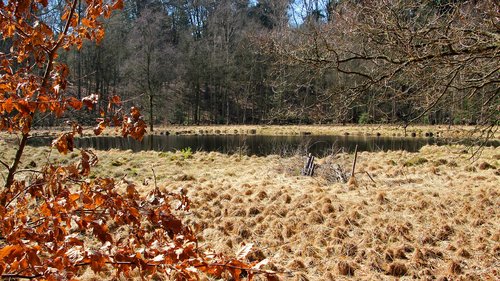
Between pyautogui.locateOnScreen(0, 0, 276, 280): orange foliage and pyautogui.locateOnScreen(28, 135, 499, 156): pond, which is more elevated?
pyautogui.locateOnScreen(0, 0, 276, 280): orange foliage

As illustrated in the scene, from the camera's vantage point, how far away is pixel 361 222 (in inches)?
231

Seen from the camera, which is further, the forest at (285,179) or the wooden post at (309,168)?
the wooden post at (309,168)

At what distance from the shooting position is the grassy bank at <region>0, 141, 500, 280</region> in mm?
4691

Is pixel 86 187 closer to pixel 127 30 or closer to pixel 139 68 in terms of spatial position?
pixel 139 68

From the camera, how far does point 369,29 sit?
4.61 m

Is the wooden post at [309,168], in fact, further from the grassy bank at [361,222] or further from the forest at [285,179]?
the grassy bank at [361,222]

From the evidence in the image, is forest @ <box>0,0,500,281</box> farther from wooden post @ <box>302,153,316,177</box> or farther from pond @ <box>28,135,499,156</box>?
pond @ <box>28,135,499,156</box>

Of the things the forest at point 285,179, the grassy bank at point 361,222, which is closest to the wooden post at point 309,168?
the forest at point 285,179

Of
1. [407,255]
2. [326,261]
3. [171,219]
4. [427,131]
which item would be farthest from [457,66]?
[427,131]

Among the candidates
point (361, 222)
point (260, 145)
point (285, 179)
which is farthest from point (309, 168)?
point (260, 145)

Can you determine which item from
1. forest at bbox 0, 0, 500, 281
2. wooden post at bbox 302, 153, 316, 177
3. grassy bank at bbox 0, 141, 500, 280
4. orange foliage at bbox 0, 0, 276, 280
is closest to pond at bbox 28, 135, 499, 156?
forest at bbox 0, 0, 500, 281

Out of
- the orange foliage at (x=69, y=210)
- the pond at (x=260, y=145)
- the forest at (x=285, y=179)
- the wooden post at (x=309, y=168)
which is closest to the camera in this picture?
the orange foliage at (x=69, y=210)

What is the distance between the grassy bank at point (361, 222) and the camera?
4691 mm

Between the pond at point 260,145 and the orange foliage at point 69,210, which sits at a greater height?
the orange foliage at point 69,210
